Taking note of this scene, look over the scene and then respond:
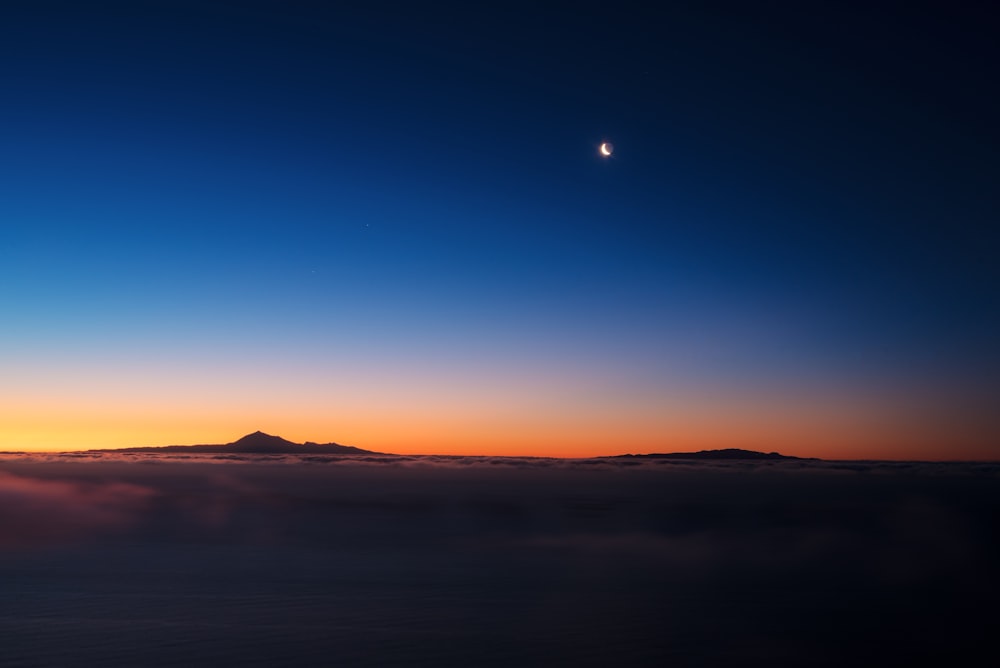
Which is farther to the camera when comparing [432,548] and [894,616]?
[432,548]

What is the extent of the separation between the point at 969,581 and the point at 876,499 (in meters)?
33.7

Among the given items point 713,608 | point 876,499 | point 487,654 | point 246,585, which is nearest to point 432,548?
point 246,585

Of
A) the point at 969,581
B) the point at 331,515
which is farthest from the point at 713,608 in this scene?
the point at 331,515

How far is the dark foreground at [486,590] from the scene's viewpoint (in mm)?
11336

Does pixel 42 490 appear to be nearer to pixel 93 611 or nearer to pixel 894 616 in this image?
pixel 93 611

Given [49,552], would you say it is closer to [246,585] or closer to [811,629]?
[246,585]

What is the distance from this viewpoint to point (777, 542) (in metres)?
24.9

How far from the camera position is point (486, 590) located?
16.0m

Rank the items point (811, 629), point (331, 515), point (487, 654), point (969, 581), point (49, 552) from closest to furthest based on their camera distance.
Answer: point (487, 654), point (811, 629), point (969, 581), point (49, 552), point (331, 515)

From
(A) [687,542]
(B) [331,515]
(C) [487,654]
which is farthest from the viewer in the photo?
(B) [331,515]

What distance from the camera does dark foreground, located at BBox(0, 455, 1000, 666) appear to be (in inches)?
446

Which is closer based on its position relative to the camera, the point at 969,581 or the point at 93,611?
the point at 93,611

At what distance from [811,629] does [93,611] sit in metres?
12.1

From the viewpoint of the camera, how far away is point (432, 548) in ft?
73.0
